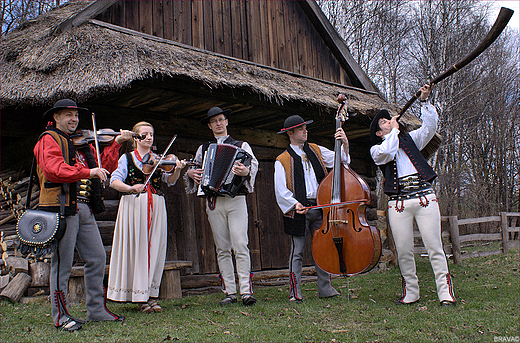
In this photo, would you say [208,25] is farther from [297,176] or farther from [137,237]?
[137,237]

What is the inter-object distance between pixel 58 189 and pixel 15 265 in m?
2.13

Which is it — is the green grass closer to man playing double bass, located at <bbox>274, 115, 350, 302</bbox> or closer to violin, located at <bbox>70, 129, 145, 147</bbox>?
man playing double bass, located at <bbox>274, 115, 350, 302</bbox>

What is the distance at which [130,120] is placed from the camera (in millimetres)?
5215

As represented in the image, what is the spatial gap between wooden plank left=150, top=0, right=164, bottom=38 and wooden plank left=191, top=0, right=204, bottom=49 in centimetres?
48

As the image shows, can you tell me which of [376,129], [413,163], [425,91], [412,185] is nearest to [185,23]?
[376,129]

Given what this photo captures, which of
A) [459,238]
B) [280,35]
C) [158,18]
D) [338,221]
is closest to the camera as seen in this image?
[338,221]

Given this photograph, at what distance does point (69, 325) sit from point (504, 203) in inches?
663

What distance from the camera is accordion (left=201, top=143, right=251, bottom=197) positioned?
380 cm

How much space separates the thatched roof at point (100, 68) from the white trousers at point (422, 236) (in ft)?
6.90

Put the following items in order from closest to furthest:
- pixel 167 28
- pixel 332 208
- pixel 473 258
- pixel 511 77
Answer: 1. pixel 332 208
2. pixel 167 28
3. pixel 473 258
4. pixel 511 77

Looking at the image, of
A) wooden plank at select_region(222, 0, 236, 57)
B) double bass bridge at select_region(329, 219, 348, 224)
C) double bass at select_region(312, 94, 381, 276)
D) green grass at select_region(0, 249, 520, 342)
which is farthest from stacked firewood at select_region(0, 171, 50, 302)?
wooden plank at select_region(222, 0, 236, 57)

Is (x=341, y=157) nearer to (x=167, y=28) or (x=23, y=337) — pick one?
(x=23, y=337)

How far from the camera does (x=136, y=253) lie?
361 centimetres

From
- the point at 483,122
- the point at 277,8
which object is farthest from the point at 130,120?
the point at 483,122
